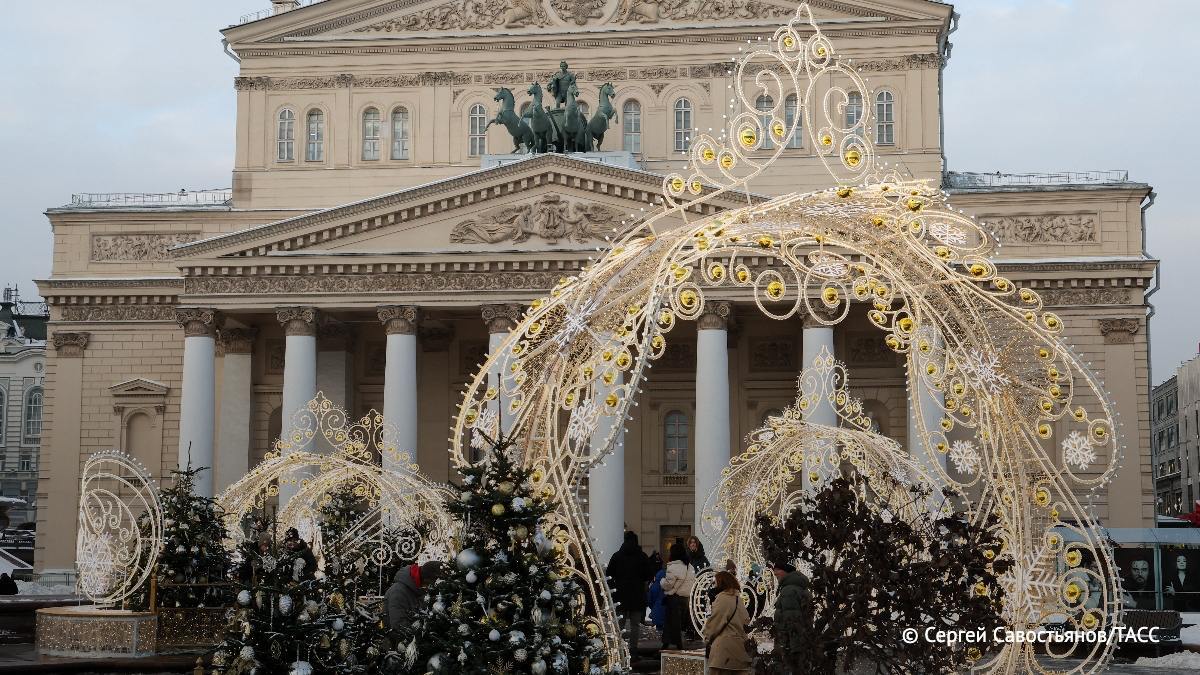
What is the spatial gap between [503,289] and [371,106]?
9376 mm

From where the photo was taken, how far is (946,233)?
14.8 metres

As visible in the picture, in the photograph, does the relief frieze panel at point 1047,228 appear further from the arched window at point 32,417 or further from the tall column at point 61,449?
the arched window at point 32,417

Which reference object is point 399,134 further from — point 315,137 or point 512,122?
point 512,122

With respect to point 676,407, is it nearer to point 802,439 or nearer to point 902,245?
point 802,439

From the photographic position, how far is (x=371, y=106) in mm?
45969

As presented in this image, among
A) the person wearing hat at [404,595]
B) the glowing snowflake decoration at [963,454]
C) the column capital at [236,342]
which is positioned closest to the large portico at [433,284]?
the column capital at [236,342]

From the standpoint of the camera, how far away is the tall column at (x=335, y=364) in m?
43.9

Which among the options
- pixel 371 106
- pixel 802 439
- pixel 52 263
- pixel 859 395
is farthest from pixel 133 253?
pixel 802 439

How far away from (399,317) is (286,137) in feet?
30.0

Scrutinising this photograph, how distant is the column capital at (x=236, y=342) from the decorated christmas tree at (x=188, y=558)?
71.4 ft

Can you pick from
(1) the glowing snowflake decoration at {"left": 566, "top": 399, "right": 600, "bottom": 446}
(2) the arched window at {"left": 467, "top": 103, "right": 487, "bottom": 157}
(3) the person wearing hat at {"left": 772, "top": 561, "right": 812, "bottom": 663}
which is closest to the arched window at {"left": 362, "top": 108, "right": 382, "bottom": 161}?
(2) the arched window at {"left": 467, "top": 103, "right": 487, "bottom": 157}

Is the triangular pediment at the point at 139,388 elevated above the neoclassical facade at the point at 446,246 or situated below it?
below

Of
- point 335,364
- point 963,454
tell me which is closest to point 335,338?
point 335,364

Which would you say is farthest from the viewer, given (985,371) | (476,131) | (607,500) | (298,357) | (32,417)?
(32,417)
